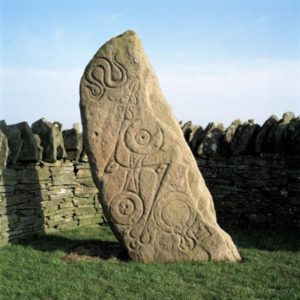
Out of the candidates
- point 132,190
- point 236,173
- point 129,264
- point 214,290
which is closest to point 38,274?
point 129,264

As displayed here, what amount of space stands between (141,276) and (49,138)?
3.10m

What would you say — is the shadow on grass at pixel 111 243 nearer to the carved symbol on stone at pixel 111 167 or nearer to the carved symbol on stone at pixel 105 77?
the carved symbol on stone at pixel 111 167

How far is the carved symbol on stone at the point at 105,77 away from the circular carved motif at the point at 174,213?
4.85 feet

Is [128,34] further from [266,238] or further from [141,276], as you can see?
[266,238]

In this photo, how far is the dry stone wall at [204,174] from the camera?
6.54 m

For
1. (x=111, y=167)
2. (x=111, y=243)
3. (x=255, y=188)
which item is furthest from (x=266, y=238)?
(x=111, y=167)

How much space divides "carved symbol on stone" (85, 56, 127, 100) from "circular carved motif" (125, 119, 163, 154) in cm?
55

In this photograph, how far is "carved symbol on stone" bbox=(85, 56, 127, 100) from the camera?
5.53 meters

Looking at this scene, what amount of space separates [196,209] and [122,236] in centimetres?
93

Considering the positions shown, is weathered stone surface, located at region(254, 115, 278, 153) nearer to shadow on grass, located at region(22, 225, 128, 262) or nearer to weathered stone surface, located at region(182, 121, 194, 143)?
weathered stone surface, located at region(182, 121, 194, 143)

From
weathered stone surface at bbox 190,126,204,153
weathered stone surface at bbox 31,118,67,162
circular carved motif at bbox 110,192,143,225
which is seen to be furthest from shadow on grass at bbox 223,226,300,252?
weathered stone surface at bbox 31,118,67,162

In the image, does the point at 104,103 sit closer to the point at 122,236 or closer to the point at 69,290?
the point at 122,236

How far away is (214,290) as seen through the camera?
14.5ft

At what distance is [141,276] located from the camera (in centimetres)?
481
